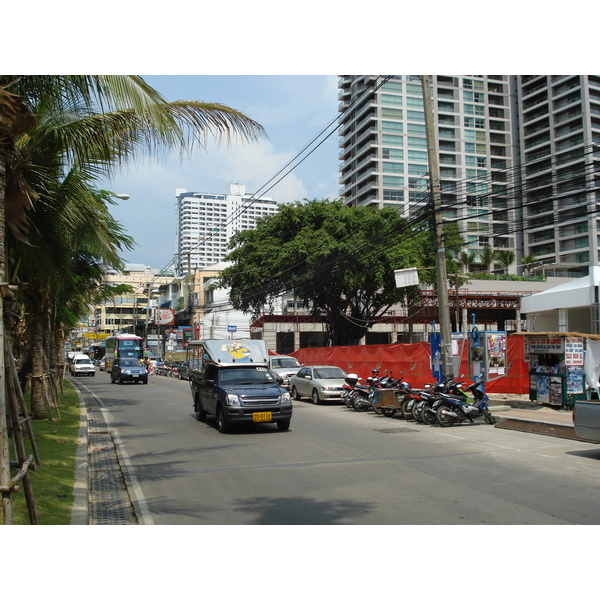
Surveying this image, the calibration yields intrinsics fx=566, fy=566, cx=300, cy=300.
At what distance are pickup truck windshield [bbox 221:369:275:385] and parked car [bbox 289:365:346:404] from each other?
22.6 feet

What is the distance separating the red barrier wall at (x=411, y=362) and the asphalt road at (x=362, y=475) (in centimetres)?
572

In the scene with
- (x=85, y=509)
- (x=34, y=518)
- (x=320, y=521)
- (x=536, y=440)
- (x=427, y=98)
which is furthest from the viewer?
(x=427, y=98)

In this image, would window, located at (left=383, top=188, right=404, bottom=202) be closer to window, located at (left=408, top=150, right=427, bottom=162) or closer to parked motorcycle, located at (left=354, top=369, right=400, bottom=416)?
window, located at (left=408, top=150, right=427, bottom=162)

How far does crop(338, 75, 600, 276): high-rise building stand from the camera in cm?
8600

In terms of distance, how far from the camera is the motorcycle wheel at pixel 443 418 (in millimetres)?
14750

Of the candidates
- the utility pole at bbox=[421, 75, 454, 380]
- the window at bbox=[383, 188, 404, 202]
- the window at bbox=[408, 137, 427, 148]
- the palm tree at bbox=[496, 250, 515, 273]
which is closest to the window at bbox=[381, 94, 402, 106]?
the window at bbox=[408, 137, 427, 148]

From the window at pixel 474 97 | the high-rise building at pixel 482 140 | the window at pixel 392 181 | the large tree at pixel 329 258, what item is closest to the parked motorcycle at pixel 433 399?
the large tree at pixel 329 258

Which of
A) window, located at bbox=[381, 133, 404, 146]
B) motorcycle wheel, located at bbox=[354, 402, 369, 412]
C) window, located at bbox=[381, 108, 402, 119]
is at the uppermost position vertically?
window, located at bbox=[381, 108, 402, 119]

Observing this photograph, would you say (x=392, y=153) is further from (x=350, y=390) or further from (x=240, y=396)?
(x=240, y=396)

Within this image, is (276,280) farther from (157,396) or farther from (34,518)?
(34,518)

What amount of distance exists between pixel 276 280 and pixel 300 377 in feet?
58.6

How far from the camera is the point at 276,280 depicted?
40812mm

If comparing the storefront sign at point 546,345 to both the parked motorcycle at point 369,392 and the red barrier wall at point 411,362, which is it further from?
the parked motorcycle at point 369,392
